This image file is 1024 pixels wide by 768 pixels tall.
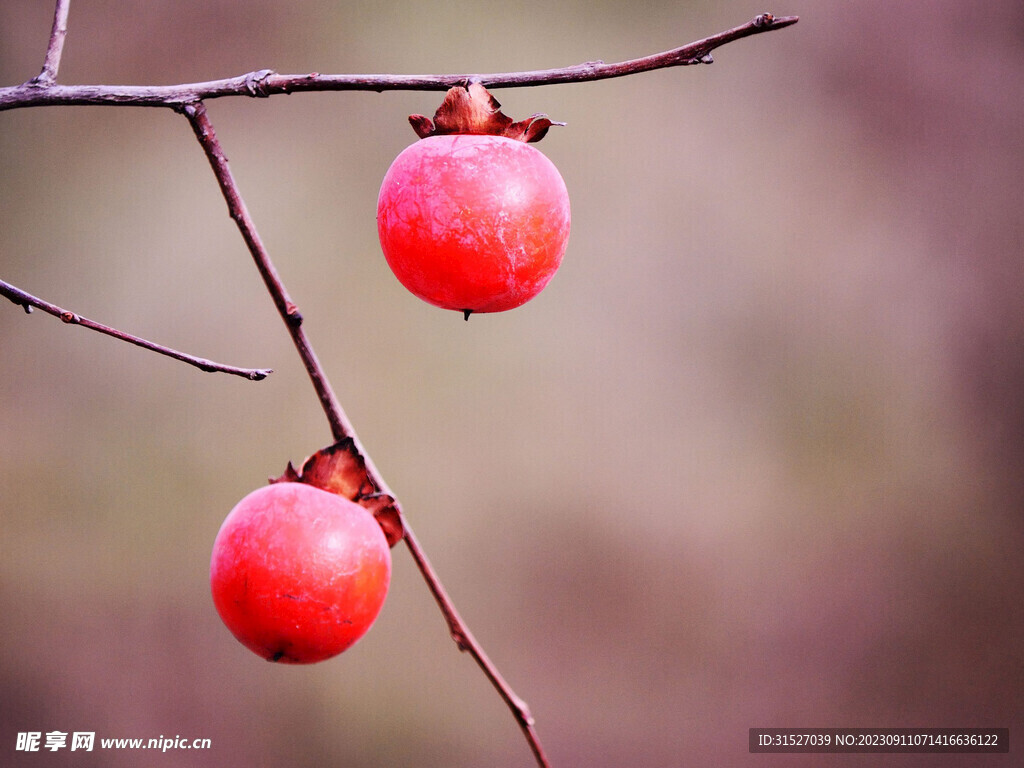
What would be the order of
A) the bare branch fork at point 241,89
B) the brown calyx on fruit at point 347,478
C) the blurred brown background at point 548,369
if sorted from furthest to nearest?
the blurred brown background at point 548,369 → the brown calyx on fruit at point 347,478 → the bare branch fork at point 241,89

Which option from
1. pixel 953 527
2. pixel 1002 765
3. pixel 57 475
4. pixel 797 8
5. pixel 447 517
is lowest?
pixel 1002 765

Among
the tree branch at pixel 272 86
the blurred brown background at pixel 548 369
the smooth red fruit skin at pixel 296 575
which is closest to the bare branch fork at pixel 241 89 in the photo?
the tree branch at pixel 272 86

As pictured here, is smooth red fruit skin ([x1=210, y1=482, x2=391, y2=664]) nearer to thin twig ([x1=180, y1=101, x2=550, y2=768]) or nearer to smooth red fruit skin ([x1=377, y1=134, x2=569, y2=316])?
thin twig ([x1=180, y1=101, x2=550, y2=768])

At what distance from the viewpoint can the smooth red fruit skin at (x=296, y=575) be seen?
55 cm

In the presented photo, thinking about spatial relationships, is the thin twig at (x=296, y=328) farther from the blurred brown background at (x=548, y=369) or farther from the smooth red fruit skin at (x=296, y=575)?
the blurred brown background at (x=548, y=369)

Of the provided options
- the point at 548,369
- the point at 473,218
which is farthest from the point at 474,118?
the point at 548,369

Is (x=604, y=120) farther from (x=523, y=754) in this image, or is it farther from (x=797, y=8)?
(x=523, y=754)

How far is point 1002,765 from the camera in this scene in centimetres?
188

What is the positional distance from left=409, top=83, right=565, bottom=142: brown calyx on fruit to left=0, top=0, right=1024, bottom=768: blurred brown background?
1.30m

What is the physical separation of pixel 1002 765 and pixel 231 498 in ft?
6.03

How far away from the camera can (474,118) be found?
569mm

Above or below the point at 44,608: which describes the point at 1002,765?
below

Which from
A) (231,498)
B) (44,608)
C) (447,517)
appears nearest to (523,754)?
(447,517)

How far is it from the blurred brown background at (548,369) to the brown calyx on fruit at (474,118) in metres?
1.30
